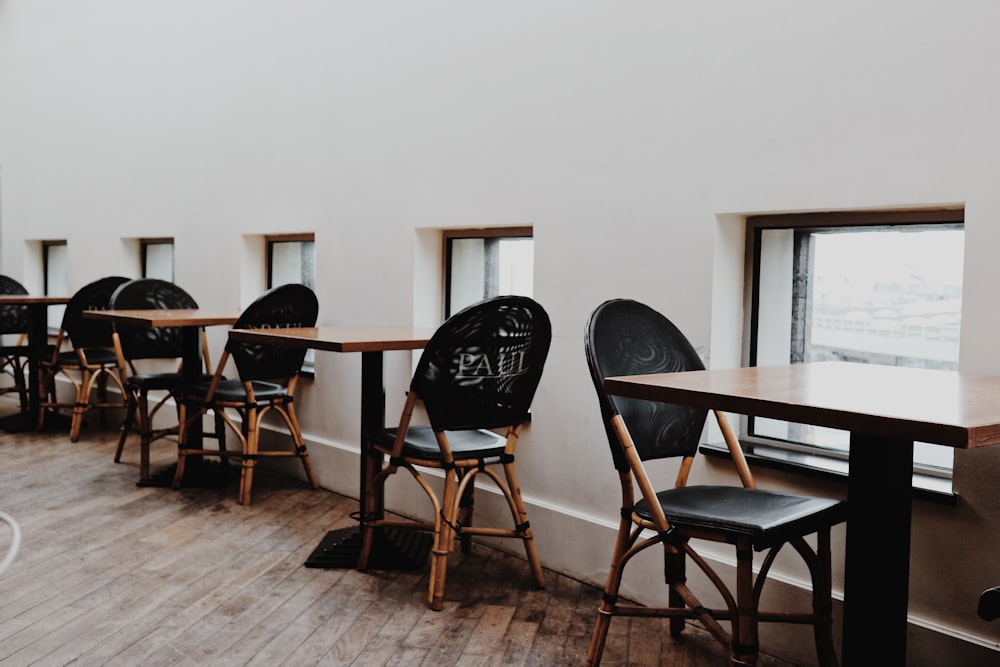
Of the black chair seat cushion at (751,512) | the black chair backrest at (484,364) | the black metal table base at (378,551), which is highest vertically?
the black chair backrest at (484,364)

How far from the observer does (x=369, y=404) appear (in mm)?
3645

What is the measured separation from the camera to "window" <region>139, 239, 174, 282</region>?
6902 millimetres

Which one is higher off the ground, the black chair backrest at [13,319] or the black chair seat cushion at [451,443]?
the black chair backrest at [13,319]

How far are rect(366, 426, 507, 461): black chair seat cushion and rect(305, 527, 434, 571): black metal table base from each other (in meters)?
0.48

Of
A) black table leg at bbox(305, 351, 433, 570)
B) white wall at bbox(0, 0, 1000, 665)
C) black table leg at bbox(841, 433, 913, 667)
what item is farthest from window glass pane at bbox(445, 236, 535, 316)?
black table leg at bbox(841, 433, 913, 667)

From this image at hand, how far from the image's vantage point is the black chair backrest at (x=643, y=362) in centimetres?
251

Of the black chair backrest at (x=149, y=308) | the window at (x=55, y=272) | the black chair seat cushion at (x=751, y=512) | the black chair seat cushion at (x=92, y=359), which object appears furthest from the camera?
the window at (x=55, y=272)

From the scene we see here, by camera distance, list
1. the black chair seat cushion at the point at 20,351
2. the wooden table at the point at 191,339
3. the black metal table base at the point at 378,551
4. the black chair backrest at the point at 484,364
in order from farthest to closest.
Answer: the black chair seat cushion at the point at 20,351
the wooden table at the point at 191,339
the black metal table base at the point at 378,551
the black chair backrest at the point at 484,364

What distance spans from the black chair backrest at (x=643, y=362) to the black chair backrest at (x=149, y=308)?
130 inches

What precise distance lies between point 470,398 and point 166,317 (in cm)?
222

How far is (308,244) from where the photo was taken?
5.56 m

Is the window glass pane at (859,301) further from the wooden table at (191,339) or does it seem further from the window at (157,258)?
the window at (157,258)

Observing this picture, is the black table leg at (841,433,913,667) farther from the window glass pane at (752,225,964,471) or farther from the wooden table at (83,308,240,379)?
the wooden table at (83,308,240,379)

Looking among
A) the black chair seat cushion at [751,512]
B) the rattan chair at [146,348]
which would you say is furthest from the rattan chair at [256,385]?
the black chair seat cushion at [751,512]
